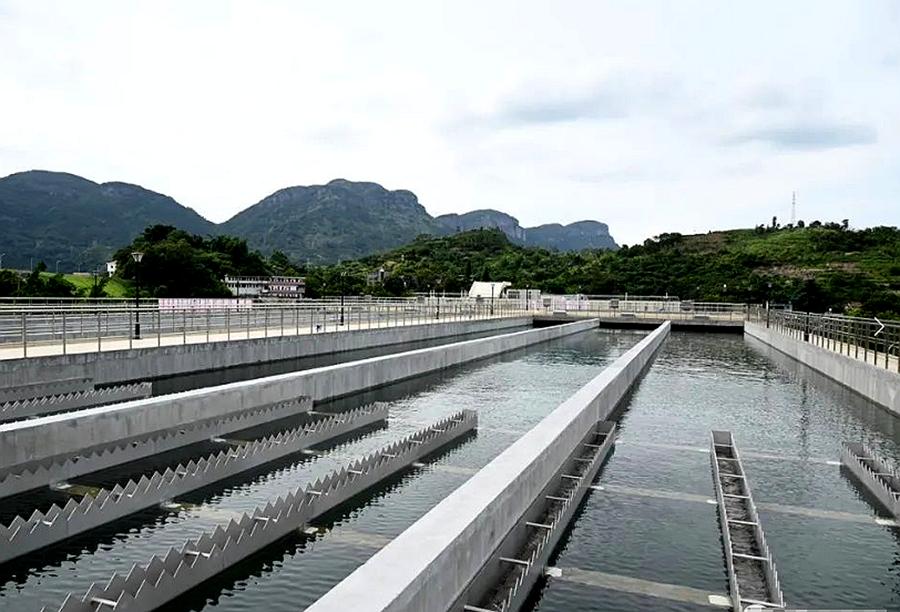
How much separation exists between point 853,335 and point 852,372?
5.80 feet

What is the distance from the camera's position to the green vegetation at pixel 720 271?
86.2 meters

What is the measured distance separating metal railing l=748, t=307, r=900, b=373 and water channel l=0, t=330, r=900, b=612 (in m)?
1.68

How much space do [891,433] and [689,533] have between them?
9.18 metres

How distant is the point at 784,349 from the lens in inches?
1405

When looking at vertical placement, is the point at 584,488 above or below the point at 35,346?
below

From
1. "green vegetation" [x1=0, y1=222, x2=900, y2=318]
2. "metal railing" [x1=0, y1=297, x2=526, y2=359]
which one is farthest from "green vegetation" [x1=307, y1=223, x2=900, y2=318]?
"metal railing" [x1=0, y1=297, x2=526, y2=359]

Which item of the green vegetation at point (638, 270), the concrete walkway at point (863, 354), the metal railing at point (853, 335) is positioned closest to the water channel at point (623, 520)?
the concrete walkway at point (863, 354)

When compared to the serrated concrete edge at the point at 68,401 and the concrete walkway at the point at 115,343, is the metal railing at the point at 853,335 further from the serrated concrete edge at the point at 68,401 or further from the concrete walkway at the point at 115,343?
the concrete walkway at the point at 115,343

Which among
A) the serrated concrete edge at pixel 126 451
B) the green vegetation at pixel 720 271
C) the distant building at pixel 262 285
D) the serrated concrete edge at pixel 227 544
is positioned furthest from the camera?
the green vegetation at pixel 720 271

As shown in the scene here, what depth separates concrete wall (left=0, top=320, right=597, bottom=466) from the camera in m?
11.5

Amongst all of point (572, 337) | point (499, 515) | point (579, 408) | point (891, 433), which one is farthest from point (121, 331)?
point (572, 337)

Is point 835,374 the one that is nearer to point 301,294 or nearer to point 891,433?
point 891,433

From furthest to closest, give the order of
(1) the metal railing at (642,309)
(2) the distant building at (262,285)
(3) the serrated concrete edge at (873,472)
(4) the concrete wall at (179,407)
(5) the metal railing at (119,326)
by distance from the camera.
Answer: (2) the distant building at (262,285), (1) the metal railing at (642,309), (5) the metal railing at (119,326), (4) the concrete wall at (179,407), (3) the serrated concrete edge at (873,472)

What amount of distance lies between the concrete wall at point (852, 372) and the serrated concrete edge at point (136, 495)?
13275mm
